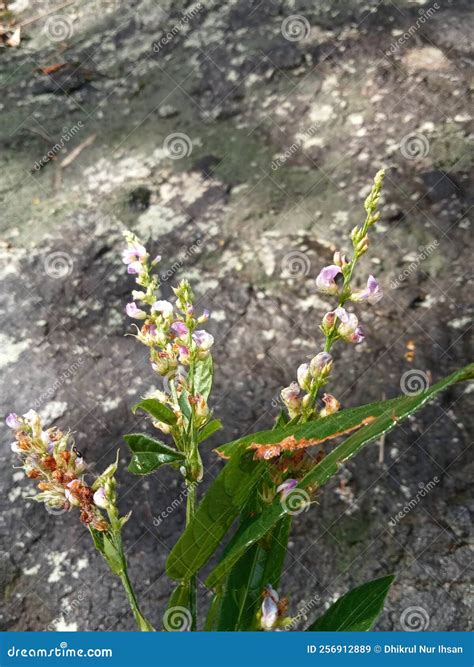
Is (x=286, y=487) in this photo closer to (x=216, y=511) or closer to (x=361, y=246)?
(x=216, y=511)

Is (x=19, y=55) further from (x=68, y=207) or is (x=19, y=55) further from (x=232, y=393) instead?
(x=232, y=393)

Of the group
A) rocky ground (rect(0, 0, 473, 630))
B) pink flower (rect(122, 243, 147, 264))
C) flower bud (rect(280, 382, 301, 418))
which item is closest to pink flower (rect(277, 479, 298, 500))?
flower bud (rect(280, 382, 301, 418))

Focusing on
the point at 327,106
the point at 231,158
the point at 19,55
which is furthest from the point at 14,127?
the point at 327,106

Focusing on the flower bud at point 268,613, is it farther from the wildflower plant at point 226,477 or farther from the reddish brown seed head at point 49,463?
the reddish brown seed head at point 49,463

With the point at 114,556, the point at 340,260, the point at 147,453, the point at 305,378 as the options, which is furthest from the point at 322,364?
the point at 114,556

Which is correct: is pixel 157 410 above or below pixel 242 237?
above

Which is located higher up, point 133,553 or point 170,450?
point 170,450
